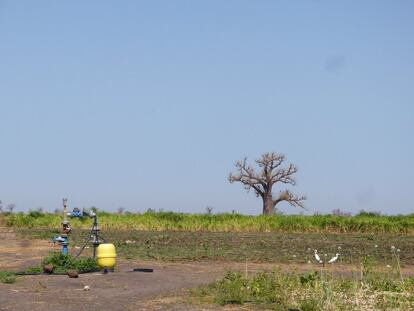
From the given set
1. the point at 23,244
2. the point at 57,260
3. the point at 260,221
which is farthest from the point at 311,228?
the point at 57,260

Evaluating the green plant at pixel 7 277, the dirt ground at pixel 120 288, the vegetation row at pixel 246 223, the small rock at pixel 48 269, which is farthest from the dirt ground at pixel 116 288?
the vegetation row at pixel 246 223

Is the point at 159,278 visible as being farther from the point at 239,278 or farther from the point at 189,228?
the point at 189,228

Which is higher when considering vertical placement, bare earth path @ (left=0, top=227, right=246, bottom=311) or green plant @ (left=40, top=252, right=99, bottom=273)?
green plant @ (left=40, top=252, right=99, bottom=273)

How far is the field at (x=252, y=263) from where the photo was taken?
36.1ft

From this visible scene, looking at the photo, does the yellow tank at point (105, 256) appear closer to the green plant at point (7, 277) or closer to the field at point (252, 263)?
the field at point (252, 263)

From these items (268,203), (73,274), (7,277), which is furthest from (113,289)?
(268,203)

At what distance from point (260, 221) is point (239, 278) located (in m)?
23.7

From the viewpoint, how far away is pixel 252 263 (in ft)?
62.8

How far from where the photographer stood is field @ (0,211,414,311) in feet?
36.1

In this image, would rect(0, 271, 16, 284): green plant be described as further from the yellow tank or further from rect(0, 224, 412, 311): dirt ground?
the yellow tank

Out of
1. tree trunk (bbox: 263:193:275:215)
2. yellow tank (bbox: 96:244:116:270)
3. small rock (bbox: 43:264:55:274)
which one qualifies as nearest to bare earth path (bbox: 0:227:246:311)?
yellow tank (bbox: 96:244:116:270)

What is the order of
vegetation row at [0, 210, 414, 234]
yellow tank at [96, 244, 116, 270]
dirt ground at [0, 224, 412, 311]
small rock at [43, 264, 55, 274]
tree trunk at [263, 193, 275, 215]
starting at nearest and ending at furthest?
1. dirt ground at [0, 224, 412, 311]
2. yellow tank at [96, 244, 116, 270]
3. small rock at [43, 264, 55, 274]
4. vegetation row at [0, 210, 414, 234]
5. tree trunk at [263, 193, 275, 215]

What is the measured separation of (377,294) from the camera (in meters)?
11.0

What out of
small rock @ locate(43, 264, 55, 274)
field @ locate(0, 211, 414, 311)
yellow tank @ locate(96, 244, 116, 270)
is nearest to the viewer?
field @ locate(0, 211, 414, 311)
